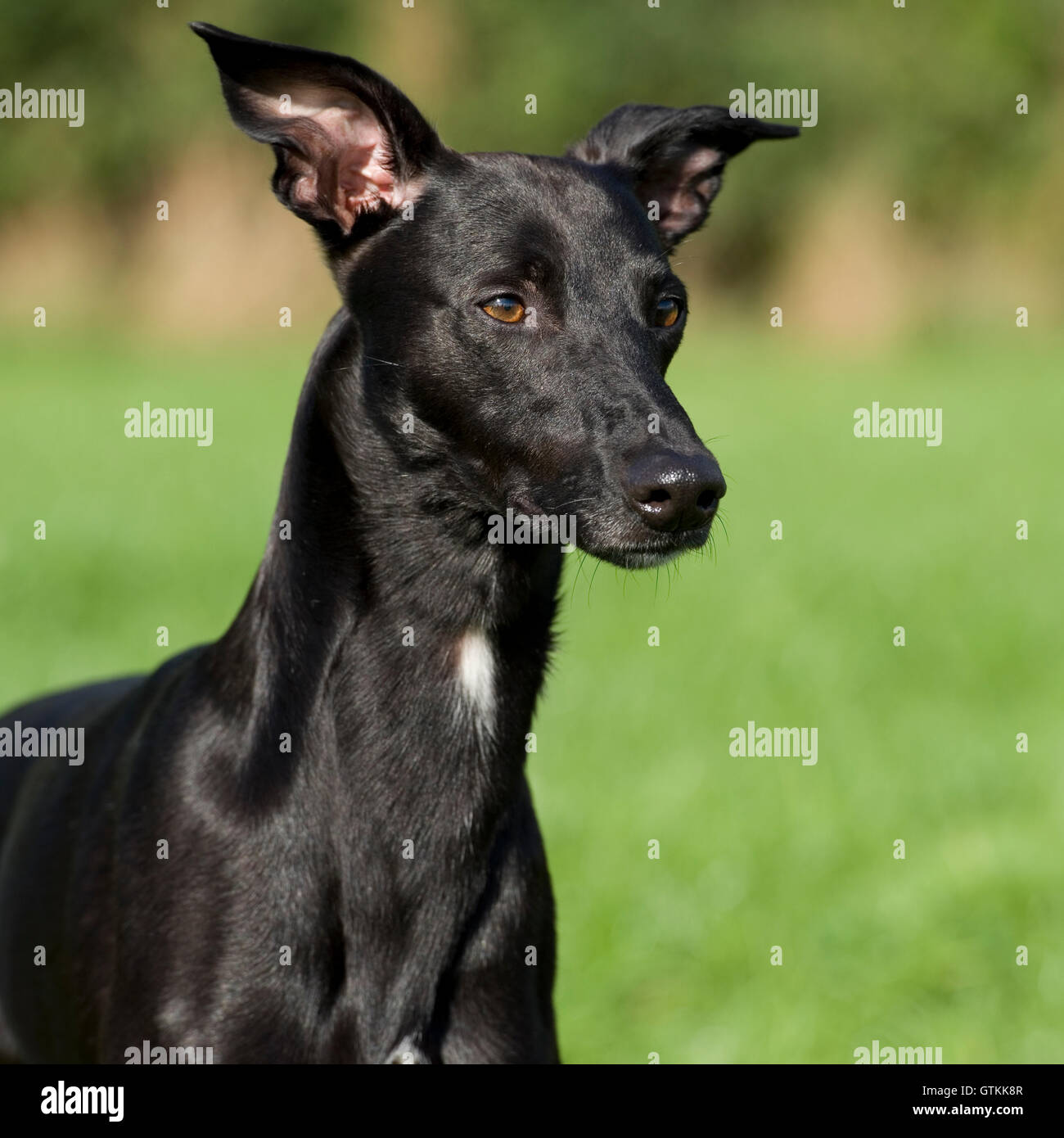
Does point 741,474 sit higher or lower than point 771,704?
A: lower

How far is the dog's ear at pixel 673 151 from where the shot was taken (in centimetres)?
408

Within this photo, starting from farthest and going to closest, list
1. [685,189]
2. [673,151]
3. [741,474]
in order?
[741,474] → [685,189] → [673,151]

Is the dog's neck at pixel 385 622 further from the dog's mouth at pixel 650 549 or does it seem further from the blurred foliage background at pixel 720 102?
the blurred foliage background at pixel 720 102

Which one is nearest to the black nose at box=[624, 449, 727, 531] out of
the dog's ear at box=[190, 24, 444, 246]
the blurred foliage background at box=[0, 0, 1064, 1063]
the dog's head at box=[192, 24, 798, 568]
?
the dog's head at box=[192, 24, 798, 568]

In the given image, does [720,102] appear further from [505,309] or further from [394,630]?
[394,630]

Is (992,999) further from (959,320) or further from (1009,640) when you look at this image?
(959,320)

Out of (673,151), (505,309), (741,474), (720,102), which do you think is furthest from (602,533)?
(720,102)

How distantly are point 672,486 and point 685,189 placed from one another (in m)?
1.43

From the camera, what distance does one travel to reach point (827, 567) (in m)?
11.0

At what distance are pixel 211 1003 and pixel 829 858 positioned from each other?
3.20m

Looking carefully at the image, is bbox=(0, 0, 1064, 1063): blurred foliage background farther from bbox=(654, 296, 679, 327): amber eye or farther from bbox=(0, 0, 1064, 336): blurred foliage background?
bbox=(654, 296, 679, 327): amber eye

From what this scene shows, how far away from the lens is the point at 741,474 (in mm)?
14781

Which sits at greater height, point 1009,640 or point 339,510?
point 339,510
